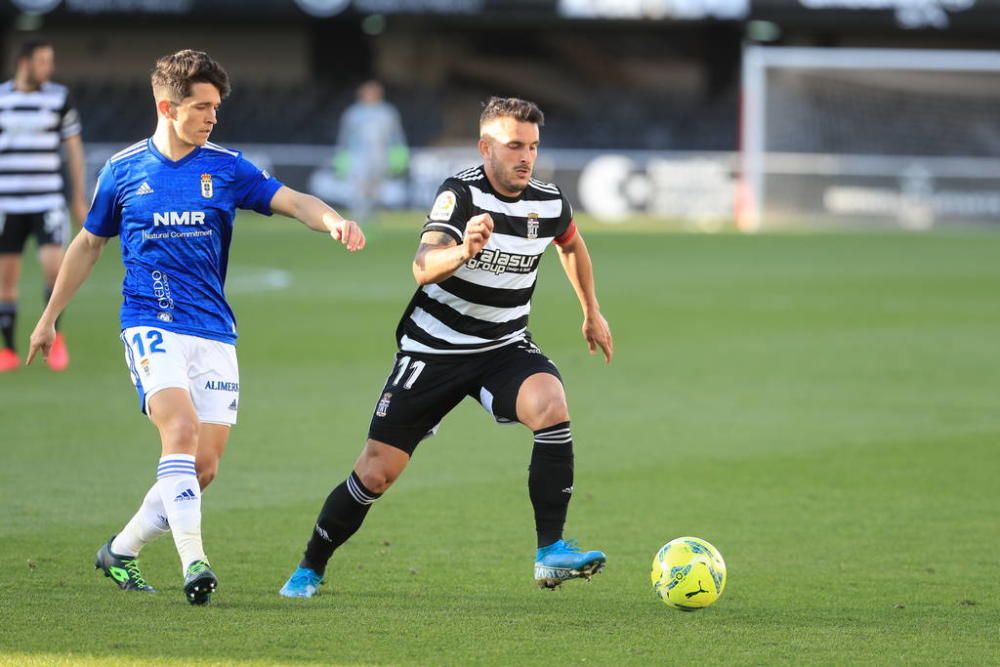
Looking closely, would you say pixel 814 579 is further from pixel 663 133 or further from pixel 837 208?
pixel 663 133

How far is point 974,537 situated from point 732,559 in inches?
50.4

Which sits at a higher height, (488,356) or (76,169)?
(76,169)

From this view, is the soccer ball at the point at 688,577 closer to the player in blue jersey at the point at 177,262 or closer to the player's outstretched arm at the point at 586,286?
the player's outstretched arm at the point at 586,286

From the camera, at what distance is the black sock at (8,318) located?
1207 cm

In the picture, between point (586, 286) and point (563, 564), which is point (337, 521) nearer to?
point (563, 564)

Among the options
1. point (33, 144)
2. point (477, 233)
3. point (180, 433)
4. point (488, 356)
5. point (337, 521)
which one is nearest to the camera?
point (477, 233)

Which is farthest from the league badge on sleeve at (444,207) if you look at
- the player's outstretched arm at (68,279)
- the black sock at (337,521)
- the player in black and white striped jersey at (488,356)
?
the player's outstretched arm at (68,279)

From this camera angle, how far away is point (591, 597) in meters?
6.17

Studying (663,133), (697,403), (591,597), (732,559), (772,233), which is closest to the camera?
(591,597)

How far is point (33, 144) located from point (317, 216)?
6.88 meters

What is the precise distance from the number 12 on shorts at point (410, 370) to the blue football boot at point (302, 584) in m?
0.80

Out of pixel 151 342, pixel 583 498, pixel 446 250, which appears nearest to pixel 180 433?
pixel 151 342

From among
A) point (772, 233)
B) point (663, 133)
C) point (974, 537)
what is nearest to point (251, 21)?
point (663, 133)

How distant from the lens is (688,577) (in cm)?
588
